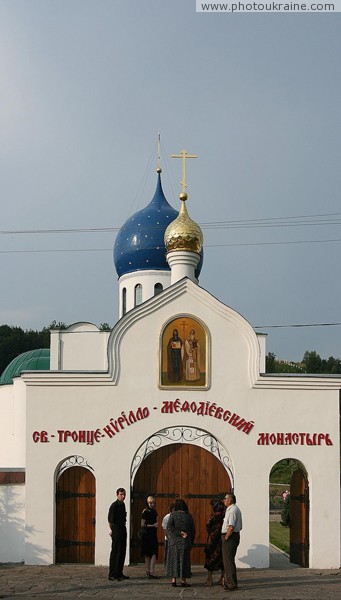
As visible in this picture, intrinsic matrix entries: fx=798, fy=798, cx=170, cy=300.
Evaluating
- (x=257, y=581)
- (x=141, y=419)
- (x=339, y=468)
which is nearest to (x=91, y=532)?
(x=141, y=419)

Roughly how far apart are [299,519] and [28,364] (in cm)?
1336

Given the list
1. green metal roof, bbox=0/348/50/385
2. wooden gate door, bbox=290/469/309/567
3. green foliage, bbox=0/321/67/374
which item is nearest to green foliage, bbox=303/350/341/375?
green foliage, bbox=0/321/67/374

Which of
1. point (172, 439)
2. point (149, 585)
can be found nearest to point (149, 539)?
point (149, 585)

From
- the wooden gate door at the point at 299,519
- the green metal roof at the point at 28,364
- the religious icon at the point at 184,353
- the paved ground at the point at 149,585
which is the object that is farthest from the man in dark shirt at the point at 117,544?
the green metal roof at the point at 28,364

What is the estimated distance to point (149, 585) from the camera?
42.1 feet

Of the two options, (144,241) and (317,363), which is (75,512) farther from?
(317,363)

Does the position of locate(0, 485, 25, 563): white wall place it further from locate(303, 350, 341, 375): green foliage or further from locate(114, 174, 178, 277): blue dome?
locate(303, 350, 341, 375): green foliage

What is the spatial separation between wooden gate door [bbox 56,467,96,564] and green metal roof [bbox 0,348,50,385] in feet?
34.9

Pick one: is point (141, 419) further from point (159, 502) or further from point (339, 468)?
point (339, 468)

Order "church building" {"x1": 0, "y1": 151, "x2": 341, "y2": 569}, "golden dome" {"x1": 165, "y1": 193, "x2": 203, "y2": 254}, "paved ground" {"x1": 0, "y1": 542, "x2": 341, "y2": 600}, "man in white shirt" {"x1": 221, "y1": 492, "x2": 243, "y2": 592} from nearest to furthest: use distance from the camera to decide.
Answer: "paved ground" {"x1": 0, "y1": 542, "x2": 341, "y2": 600}, "man in white shirt" {"x1": 221, "y1": 492, "x2": 243, "y2": 592}, "church building" {"x1": 0, "y1": 151, "x2": 341, "y2": 569}, "golden dome" {"x1": 165, "y1": 193, "x2": 203, "y2": 254}

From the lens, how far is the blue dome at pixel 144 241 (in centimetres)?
2509

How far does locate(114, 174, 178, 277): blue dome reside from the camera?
25094 mm

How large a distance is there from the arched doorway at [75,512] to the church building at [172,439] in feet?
0.06

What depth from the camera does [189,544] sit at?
12859mm
